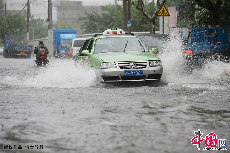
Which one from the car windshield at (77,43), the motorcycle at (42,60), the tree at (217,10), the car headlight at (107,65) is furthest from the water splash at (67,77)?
the car windshield at (77,43)

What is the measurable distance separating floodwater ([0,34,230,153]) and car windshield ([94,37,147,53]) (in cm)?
73

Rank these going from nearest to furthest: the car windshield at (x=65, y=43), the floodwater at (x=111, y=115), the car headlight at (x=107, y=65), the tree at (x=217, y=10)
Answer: the floodwater at (x=111, y=115), the car headlight at (x=107, y=65), the tree at (x=217, y=10), the car windshield at (x=65, y=43)

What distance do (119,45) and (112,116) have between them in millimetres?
6442

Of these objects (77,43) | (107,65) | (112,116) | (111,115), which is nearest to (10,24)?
(77,43)

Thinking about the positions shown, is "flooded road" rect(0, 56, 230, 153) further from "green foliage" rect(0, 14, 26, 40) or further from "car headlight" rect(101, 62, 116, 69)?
"green foliage" rect(0, 14, 26, 40)

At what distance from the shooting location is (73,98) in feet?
33.9

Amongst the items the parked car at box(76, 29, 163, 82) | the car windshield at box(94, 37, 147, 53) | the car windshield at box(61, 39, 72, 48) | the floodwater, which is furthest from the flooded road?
the car windshield at box(61, 39, 72, 48)

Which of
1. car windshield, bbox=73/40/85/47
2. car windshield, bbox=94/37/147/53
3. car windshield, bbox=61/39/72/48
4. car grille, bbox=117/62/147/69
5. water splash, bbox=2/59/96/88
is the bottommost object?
car windshield, bbox=61/39/72/48

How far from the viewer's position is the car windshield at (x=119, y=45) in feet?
45.6

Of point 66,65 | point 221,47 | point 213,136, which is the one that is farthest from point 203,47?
point 213,136

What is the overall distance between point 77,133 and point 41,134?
0.43 m

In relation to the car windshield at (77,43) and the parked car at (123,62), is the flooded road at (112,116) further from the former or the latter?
the car windshield at (77,43)

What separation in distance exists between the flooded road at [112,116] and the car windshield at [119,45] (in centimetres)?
91

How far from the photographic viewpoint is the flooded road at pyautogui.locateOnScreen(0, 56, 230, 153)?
5887 mm
